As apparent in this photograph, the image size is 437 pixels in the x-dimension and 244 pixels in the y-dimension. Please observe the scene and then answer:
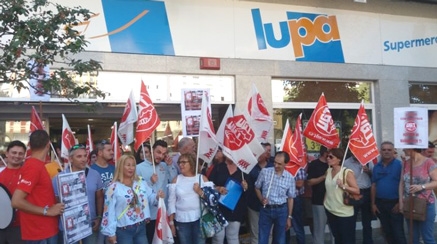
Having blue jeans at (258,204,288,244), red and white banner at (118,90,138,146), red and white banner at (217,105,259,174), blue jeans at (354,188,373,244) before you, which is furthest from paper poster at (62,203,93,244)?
blue jeans at (354,188,373,244)

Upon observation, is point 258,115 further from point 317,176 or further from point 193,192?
point 193,192

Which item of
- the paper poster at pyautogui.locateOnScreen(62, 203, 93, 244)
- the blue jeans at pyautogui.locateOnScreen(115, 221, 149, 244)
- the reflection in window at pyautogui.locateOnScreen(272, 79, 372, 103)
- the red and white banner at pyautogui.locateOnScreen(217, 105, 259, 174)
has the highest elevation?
the reflection in window at pyautogui.locateOnScreen(272, 79, 372, 103)

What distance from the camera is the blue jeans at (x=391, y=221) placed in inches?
294

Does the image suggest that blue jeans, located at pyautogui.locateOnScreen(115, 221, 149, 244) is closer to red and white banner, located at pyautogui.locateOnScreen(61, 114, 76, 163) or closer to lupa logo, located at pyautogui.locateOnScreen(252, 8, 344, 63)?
red and white banner, located at pyautogui.locateOnScreen(61, 114, 76, 163)

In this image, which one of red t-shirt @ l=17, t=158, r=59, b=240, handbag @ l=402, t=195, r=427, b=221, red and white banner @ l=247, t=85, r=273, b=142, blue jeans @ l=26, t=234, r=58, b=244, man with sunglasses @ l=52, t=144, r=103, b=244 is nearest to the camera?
red t-shirt @ l=17, t=158, r=59, b=240

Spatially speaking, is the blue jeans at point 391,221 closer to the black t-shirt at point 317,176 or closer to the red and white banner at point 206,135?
the black t-shirt at point 317,176

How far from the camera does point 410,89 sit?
11.4 meters

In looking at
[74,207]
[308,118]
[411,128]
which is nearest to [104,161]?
[74,207]

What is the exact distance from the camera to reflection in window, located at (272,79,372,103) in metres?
10.4

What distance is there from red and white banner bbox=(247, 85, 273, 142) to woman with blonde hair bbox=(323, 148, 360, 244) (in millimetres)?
1390

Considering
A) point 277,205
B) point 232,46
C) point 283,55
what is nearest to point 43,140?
point 277,205

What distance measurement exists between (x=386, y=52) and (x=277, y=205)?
584 cm

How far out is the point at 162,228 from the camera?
6.14 m

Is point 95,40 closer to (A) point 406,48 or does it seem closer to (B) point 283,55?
(B) point 283,55
